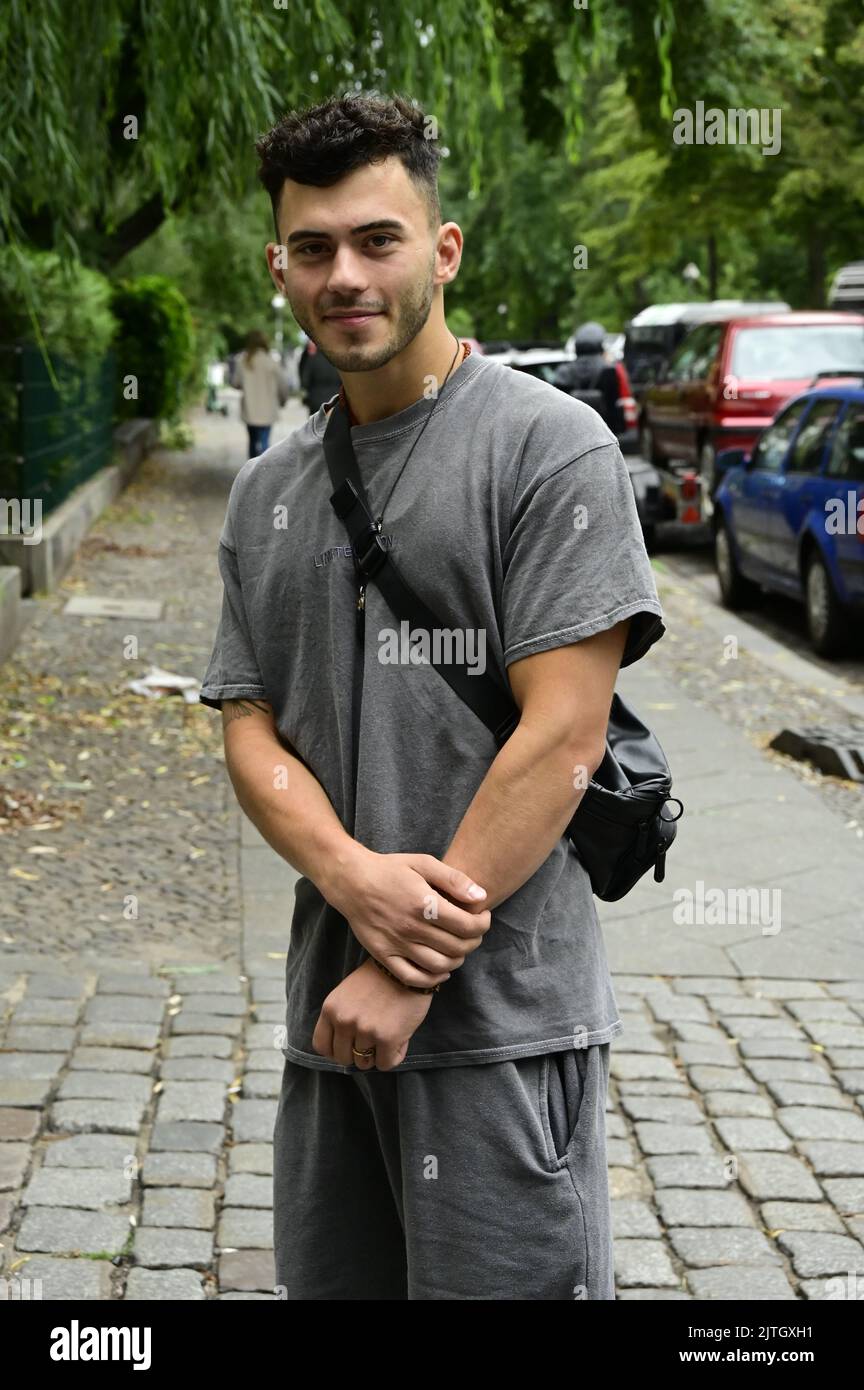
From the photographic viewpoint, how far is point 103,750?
8.23 meters

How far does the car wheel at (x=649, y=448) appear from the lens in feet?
62.5

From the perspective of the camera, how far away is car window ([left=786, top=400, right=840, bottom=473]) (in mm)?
12039

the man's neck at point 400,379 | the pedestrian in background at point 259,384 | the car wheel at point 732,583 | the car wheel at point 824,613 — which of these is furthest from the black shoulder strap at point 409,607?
the pedestrian in background at point 259,384

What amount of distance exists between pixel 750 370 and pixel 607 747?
1438cm

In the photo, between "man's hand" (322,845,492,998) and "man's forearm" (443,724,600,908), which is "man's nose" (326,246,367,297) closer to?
"man's forearm" (443,724,600,908)

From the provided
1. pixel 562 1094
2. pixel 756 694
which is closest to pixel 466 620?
pixel 562 1094

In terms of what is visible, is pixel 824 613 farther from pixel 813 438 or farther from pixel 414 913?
pixel 414 913

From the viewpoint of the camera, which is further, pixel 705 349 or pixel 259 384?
pixel 259 384

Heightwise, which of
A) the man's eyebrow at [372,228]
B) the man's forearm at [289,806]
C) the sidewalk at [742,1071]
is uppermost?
the man's eyebrow at [372,228]

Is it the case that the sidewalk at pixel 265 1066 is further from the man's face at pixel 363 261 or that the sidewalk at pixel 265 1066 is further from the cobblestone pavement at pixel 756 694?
the man's face at pixel 363 261

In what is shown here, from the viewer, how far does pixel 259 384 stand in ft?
64.5

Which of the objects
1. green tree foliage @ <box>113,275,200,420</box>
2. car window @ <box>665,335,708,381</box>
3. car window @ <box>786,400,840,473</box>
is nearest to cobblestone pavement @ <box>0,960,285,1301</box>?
car window @ <box>786,400,840,473</box>

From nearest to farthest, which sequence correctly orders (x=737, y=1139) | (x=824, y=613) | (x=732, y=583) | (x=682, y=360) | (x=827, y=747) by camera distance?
(x=737, y=1139), (x=827, y=747), (x=824, y=613), (x=732, y=583), (x=682, y=360)
